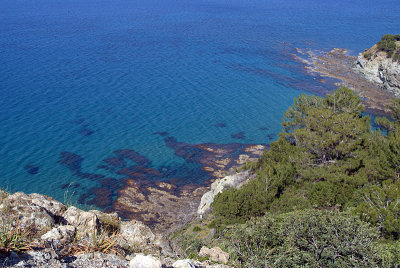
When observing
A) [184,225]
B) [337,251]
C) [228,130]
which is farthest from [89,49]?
[337,251]

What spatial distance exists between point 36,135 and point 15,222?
37.0 m

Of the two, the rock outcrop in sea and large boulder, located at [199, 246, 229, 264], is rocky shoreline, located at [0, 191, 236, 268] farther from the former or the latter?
the rock outcrop in sea

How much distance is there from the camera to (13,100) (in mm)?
49219

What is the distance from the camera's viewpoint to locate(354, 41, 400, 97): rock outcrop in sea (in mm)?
57750

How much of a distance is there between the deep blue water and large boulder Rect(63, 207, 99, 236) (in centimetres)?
2315

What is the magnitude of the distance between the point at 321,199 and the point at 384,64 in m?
52.9

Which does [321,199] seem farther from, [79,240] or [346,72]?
[346,72]

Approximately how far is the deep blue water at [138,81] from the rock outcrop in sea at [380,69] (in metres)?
12.8

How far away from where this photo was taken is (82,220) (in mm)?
9398

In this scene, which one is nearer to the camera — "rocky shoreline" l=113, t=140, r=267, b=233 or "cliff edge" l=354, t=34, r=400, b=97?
"rocky shoreline" l=113, t=140, r=267, b=233

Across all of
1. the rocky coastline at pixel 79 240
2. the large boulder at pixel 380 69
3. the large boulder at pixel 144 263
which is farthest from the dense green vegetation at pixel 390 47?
the large boulder at pixel 144 263

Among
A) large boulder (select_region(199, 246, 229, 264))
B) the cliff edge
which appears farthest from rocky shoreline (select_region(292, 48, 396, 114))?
large boulder (select_region(199, 246, 229, 264))

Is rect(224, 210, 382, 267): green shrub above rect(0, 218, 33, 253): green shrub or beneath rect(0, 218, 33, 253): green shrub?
beneath

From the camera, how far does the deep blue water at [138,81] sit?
127ft
